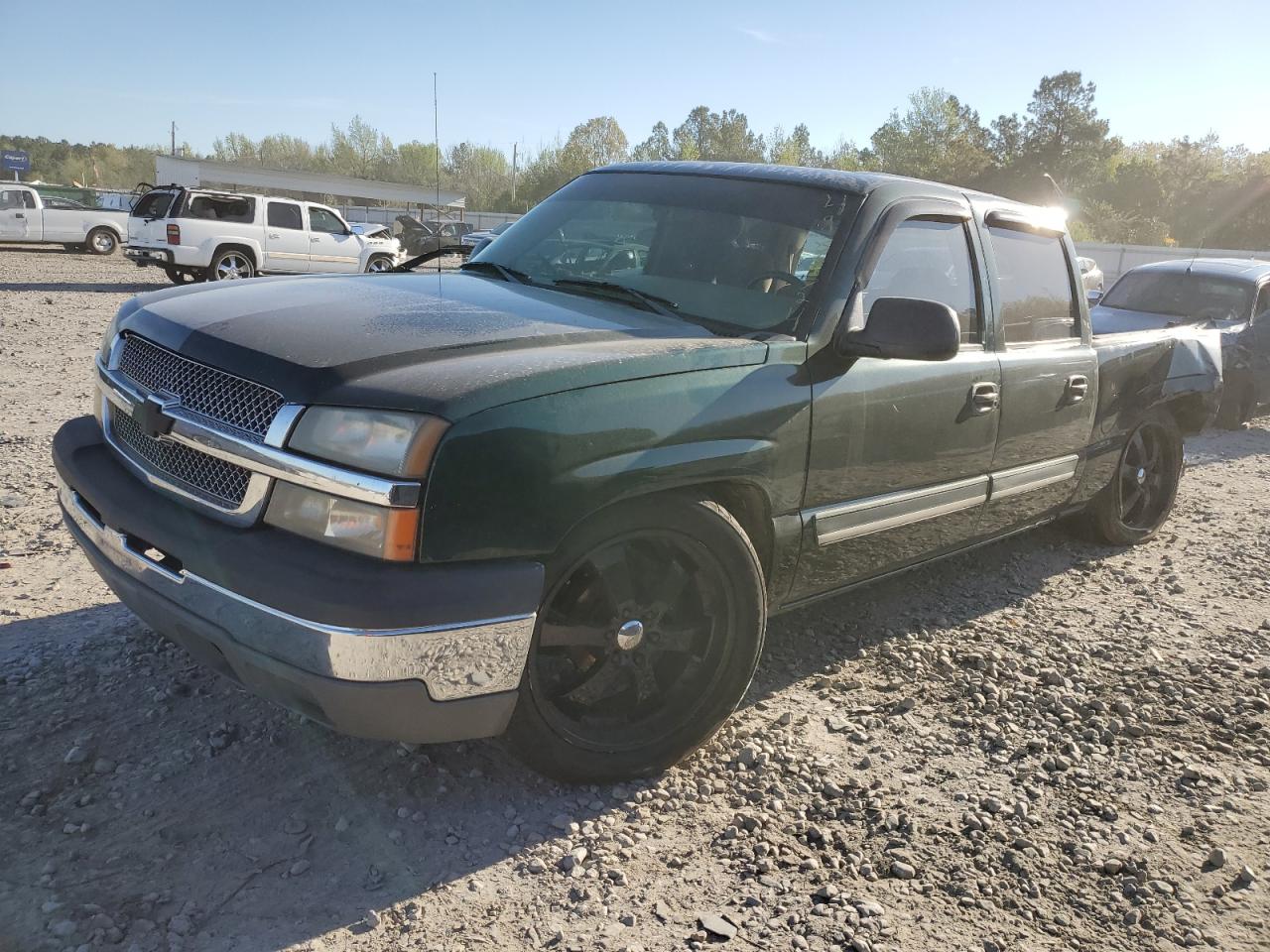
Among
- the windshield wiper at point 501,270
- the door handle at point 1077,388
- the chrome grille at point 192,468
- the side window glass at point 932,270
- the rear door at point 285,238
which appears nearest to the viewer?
the chrome grille at point 192,468

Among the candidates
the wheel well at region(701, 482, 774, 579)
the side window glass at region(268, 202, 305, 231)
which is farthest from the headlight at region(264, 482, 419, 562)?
the side window glass at region(268, 202, 305, 231)

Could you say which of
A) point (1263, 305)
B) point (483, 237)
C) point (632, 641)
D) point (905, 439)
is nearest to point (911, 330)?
point (905, 439)

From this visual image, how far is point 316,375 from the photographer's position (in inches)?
89.7

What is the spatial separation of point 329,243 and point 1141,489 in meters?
16.5

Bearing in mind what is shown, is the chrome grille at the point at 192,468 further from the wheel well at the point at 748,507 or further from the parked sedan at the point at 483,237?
the parked sedan at the point at 483,237

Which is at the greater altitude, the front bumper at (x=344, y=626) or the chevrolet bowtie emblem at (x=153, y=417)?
the chevrolet bowtie emblem at (x=153, y=417)

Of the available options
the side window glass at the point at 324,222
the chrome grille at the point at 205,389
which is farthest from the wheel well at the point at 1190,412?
the side window glass at the point at 324,222

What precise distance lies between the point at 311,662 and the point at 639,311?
156cm

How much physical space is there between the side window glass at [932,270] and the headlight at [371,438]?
164cm

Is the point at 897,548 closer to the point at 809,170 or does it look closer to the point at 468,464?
the point at 809,170

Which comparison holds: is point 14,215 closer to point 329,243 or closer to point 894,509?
point 329,243

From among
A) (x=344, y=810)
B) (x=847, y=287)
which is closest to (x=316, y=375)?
(x=344, y=810)

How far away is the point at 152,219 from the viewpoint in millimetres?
16938

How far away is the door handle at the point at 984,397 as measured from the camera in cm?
362
